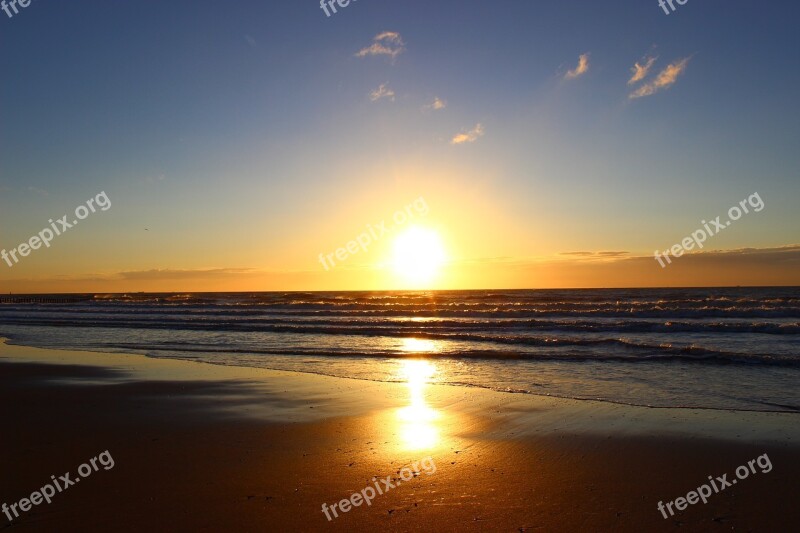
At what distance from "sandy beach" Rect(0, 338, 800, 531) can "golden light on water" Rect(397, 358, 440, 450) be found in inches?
2.1

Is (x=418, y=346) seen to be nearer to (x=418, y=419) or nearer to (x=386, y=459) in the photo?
(x=418, y=419)

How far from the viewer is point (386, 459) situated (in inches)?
309

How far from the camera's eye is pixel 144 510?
5996 millimetres

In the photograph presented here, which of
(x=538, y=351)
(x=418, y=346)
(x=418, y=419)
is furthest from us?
(x=418, y=346)

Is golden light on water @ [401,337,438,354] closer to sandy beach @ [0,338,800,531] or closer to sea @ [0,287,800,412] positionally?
sea @ [0,287,800,412]

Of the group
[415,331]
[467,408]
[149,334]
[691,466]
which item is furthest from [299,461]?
[149,334]

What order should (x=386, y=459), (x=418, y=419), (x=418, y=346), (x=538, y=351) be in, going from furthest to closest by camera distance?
1. (x=418, y=346)
2. (x=538, y=351)
3. (x=418, y=419)
4. (x=386, y=459)

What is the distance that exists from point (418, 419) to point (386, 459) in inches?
102

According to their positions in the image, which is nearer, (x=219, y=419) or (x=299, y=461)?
(x=299, y=461)

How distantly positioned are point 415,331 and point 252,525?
26247 millimetres

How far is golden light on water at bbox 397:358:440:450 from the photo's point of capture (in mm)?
8828

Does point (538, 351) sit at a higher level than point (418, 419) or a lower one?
higher

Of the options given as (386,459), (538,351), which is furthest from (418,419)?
(538,351)

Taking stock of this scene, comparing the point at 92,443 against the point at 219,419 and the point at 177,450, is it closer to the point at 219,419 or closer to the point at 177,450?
the point at 177,450
